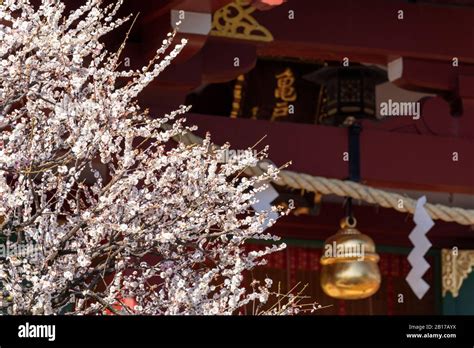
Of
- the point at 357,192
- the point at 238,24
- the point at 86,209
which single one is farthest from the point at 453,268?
the point at 86,209

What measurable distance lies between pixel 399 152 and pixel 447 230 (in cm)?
196

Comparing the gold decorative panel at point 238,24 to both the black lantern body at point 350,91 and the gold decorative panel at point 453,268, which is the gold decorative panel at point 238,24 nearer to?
the black lantern body at point 350,91

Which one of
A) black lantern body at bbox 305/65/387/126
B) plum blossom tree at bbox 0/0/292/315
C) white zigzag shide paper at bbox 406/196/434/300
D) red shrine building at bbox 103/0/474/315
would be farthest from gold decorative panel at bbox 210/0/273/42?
plum blossom tree at bbox 0/0/292/315

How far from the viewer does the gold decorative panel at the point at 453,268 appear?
36.9 ft

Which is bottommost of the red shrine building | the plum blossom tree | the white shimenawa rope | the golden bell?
the plum blossom tree

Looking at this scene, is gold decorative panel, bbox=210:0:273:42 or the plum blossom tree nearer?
the plum blossom tree

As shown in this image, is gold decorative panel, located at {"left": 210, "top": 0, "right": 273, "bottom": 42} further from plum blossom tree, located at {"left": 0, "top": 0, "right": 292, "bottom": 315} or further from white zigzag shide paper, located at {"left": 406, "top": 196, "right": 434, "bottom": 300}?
plum blossom tree, located at {"left": 0, "top": 0, "right": 292, "bottom": 315}

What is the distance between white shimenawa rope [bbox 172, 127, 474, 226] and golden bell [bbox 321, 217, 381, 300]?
31 centimetres

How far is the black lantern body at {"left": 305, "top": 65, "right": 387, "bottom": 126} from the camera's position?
9.83 m

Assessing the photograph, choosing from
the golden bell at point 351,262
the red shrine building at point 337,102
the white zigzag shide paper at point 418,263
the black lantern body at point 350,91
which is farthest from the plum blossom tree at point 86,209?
the white zigzag shide paper at point 418,263

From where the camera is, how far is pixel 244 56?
856cm
